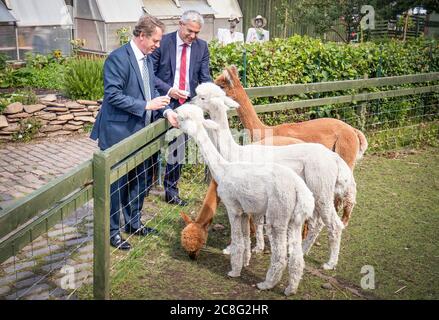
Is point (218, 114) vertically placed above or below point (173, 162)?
above

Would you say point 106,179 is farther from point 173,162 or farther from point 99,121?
point 173,162

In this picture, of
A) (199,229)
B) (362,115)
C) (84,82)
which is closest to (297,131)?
(199,229)

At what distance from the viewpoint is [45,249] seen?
559 centimetres

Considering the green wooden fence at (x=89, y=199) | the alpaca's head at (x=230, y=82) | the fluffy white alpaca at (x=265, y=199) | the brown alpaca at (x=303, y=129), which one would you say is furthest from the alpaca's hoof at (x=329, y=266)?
the alpaca's head at (x=230, y=82)

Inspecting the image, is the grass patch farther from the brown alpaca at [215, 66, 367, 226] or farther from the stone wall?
the stone wall

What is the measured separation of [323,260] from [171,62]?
287 centimetres

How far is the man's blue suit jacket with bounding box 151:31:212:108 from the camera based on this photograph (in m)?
6.36

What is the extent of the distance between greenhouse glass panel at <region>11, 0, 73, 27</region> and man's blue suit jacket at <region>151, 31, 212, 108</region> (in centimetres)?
950

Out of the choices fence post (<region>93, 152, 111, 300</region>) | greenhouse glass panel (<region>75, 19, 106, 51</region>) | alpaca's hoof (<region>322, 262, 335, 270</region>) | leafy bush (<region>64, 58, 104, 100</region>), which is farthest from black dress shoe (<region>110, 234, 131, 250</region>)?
greenhouse glass panel (<region>75, 19, 106, 51</region>)

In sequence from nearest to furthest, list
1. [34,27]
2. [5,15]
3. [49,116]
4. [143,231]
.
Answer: [143,231]
[49,116]
[5,15]
[34,27]

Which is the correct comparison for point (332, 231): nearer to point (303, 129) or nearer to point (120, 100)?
point (303, 129)

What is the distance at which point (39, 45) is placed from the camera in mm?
14844
